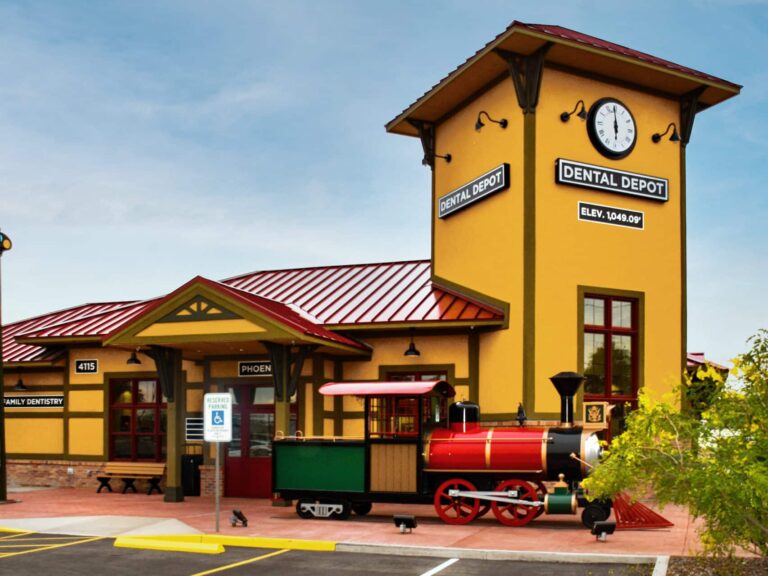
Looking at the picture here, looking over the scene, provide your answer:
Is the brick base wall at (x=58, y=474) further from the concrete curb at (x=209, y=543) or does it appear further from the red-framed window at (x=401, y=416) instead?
the concrete curb at (x=209, y=543)

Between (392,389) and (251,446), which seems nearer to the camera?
(392,389)

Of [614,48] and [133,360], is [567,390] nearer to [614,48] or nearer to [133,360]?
[614,48]

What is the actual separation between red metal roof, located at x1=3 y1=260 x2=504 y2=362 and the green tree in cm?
821

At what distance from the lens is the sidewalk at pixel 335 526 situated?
13195mm

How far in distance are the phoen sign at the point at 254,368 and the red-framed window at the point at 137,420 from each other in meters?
2.95

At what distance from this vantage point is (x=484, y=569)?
1155 centimetres

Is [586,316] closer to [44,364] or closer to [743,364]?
[743,364]

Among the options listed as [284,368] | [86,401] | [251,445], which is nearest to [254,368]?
[251,445]

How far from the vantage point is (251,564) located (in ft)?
39.9

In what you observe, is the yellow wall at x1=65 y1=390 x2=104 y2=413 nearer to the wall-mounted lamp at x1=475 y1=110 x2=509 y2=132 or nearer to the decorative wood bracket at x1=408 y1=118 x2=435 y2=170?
the decorative wood bracket at x1=408 y1=118 x2=435 y2=170

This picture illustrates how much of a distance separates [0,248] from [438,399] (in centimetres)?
1124

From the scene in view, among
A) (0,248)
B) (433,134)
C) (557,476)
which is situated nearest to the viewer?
(557,476)

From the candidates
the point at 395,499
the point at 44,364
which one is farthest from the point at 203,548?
the point at 44,364

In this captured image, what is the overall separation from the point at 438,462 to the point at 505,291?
4.55 meters
